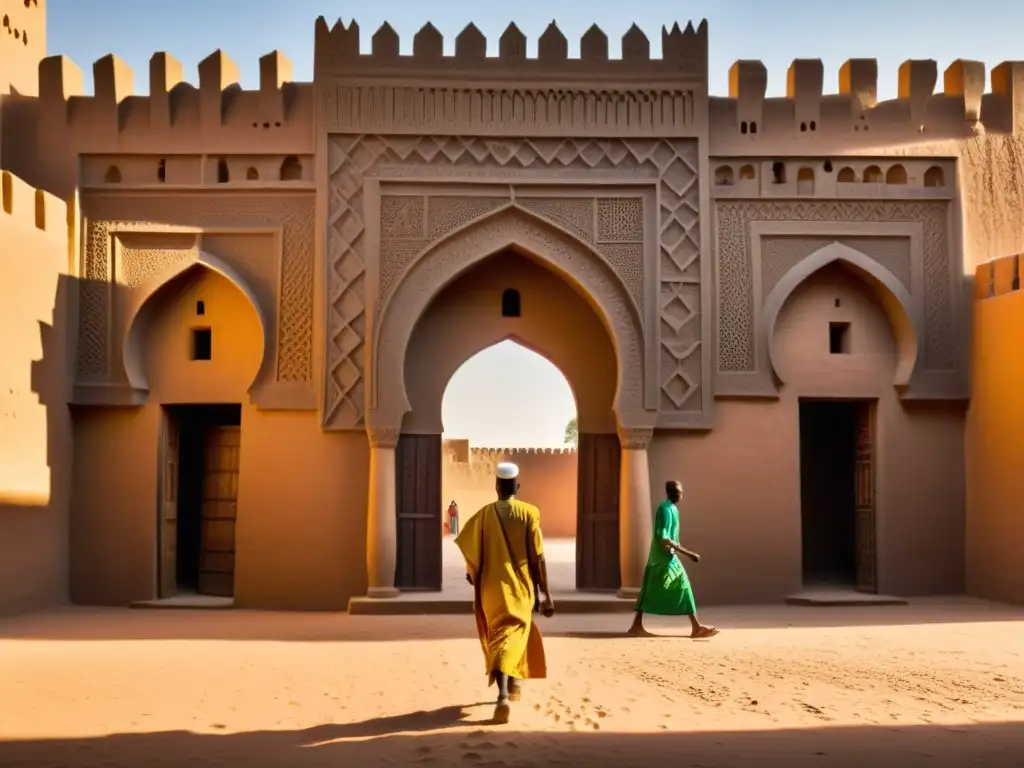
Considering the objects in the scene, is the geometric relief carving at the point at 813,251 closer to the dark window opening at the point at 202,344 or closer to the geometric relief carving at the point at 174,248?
the geometric relief carving at the point at 174,248

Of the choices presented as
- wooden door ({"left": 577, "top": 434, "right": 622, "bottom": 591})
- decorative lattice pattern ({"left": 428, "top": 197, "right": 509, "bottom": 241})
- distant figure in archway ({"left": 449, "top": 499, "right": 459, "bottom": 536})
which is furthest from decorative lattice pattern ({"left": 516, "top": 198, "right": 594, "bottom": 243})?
distant figure in archway ({"left": 449, "top": 499, "right": 459, "bottom": 536})

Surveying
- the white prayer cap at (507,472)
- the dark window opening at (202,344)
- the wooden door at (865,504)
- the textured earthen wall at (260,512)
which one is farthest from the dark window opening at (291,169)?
the wooden door at (865,504)

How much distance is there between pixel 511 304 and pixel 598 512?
2794mm

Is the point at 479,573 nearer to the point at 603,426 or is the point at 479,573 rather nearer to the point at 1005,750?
the point at 1005,750

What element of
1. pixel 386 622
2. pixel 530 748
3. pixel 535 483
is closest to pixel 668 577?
pixel 386 622

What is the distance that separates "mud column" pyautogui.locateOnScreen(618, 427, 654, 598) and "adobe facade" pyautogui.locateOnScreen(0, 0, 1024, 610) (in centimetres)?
3

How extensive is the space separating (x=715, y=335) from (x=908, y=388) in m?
2.38

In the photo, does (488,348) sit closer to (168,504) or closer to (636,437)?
(636,437)

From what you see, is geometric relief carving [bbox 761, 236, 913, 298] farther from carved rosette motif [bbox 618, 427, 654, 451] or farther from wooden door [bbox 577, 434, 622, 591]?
wooden door [bbox 577, 434, 622, 591]

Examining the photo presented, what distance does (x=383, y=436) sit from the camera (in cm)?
1169

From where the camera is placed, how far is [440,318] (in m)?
12.7

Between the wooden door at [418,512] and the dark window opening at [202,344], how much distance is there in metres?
2.63

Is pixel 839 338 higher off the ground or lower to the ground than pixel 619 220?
lower

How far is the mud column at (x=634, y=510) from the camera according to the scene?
11.6 metres
